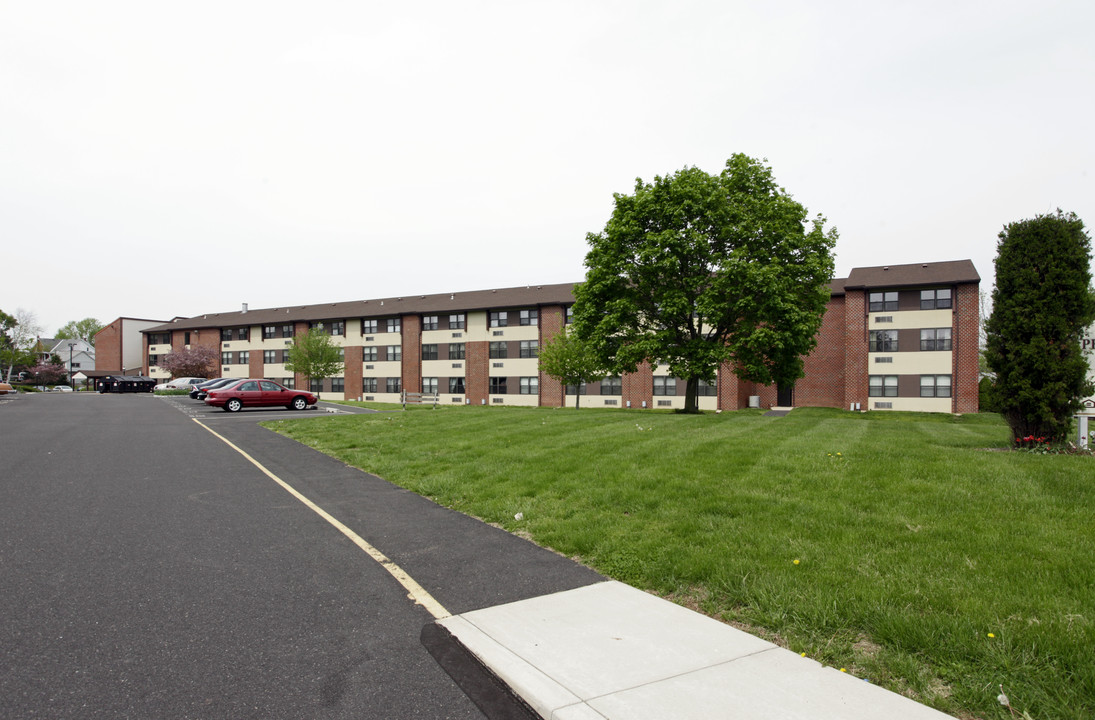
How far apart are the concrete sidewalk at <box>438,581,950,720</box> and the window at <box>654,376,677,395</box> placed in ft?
126

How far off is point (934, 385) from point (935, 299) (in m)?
5.28

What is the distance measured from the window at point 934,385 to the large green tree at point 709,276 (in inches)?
665

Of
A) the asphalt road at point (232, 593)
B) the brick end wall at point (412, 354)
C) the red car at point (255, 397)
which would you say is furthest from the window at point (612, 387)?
the asphalt road at point (232, 593)

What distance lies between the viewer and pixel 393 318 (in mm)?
55125

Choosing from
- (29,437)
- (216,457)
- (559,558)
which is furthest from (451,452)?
(29,437)

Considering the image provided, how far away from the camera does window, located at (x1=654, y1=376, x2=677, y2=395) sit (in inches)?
1658

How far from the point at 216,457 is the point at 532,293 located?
39.3m

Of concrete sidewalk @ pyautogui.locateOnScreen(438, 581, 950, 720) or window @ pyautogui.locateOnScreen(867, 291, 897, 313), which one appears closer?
concrete sidewalk @ pyautogui.locateOnScreen(438, 581, 950, 720)

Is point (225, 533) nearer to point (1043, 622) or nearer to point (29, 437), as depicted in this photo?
point (1043, 622)

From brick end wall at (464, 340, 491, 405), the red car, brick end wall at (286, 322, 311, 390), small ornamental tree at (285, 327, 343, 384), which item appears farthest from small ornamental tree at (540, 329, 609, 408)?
brick end wall at (286, 322, 311, 390)

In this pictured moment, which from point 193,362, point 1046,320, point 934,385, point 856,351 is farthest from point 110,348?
point 1046,320

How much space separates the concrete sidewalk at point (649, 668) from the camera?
10.1ft

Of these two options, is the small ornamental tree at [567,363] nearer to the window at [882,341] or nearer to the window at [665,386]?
the window at [665,386]

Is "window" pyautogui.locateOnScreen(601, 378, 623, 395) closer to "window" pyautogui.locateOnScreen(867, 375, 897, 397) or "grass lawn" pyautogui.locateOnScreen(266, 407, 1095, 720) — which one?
"window" pyautogui.locateOnScreen(867, 375, 897, 397)
